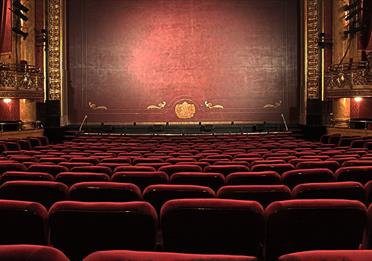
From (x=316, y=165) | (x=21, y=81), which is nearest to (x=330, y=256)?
(x=316, y=165)

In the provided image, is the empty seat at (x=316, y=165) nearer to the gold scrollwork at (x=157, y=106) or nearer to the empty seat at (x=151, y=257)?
the empty seat at (x=151, y=257)

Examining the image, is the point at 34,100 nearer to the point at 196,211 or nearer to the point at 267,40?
the point at 267,40

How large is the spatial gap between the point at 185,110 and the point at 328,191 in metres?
12.8

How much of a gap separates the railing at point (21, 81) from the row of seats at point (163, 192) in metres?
10.0

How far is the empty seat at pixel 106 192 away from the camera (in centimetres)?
240

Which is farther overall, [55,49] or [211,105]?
[211,105]

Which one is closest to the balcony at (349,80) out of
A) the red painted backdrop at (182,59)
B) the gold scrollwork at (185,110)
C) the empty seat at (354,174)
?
the red painted backdrop at (182,59)

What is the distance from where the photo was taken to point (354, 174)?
3.38m

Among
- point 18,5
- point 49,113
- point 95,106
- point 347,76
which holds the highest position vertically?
point 18,5

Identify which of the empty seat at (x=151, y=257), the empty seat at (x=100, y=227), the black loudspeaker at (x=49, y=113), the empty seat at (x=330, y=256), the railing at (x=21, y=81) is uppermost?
the railing at (x=21, y=81)

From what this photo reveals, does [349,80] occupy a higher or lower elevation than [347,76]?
lower

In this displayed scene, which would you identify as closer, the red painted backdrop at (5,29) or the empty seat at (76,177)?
the empty seat at (76,177)

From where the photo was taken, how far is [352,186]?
247cm

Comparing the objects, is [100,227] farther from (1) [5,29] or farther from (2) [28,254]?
(1) [5,29]
